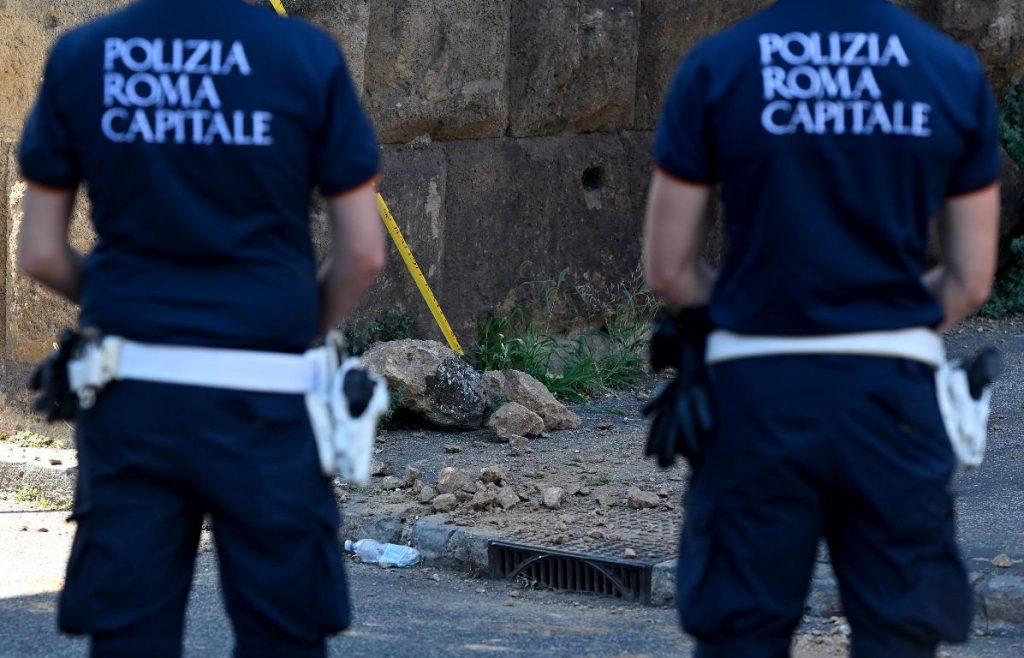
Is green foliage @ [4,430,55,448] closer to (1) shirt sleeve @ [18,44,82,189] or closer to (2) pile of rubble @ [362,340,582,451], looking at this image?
(2) pile of rubble @ [362,340,582,451]

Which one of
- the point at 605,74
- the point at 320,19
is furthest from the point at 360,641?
the point at 605,74

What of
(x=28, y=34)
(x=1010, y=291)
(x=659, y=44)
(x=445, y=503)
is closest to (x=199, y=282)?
(x=445, y=503)

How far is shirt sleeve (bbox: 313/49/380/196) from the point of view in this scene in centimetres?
272

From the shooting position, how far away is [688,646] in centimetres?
465

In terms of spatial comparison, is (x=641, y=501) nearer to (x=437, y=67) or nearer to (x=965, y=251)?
(x=437, y=67)

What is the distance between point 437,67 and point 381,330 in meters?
1.40

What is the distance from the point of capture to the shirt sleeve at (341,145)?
2.72 meters

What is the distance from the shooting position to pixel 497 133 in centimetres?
862

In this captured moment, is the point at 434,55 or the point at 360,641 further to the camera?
the point at 434,55

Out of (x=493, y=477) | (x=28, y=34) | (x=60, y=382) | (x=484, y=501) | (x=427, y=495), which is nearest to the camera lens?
(x=60, y=382)

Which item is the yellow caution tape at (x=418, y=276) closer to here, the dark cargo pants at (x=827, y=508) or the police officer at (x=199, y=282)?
the police officer at (x=199, y=282)

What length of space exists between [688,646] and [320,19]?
3.95m

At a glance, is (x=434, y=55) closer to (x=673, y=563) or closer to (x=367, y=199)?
(x=673, y=563)

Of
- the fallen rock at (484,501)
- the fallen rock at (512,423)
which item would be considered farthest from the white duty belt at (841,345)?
the fallen rock at (512,423)
